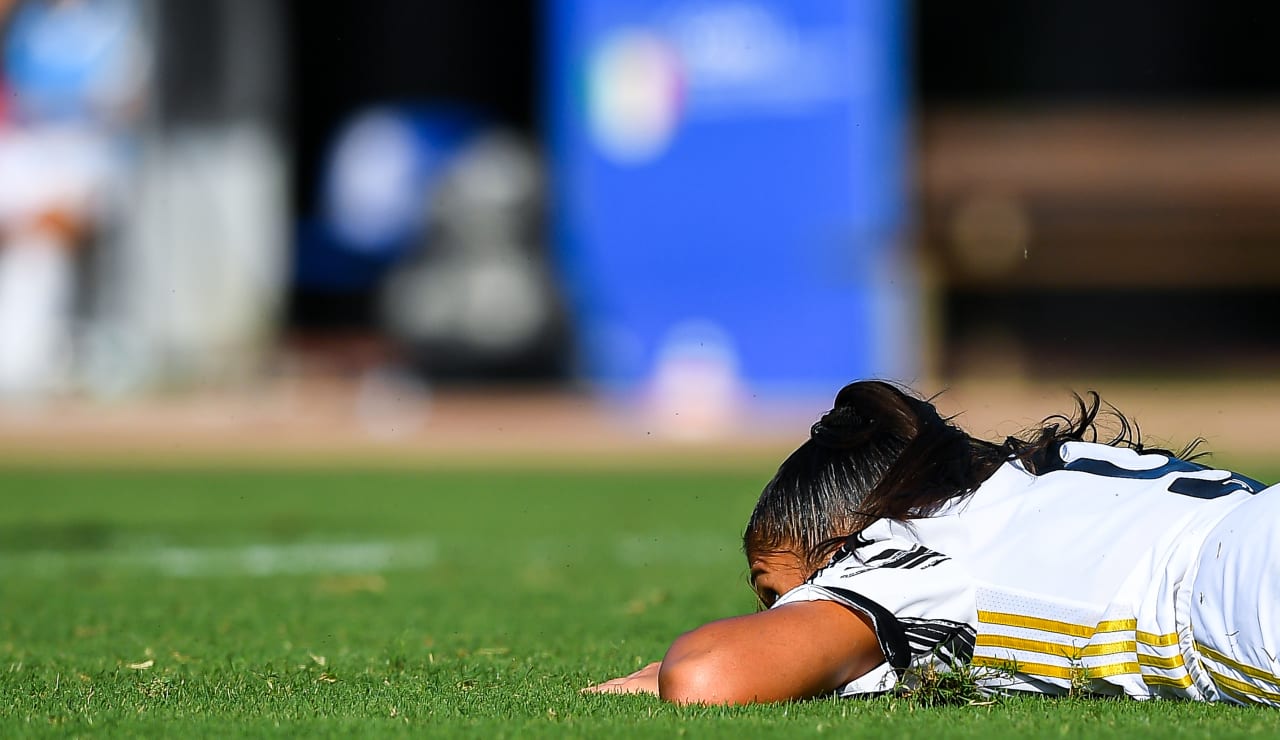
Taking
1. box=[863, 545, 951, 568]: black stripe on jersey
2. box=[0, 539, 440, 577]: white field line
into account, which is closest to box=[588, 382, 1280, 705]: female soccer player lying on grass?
box=[863, 545, 951, 568]: black stripe on jersey

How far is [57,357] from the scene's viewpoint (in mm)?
15656

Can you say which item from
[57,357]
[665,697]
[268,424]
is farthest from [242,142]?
[665,697]

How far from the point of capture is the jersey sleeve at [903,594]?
2.57 meters

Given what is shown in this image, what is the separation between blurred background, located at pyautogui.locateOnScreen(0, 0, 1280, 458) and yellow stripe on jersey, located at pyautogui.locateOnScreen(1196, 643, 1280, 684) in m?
9.01

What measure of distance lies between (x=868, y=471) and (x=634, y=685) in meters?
0.56

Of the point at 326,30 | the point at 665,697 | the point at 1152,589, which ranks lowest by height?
the point at 665,697

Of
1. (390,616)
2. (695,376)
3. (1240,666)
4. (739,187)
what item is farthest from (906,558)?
(739,187)

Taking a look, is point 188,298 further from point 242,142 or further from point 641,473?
point 641,473

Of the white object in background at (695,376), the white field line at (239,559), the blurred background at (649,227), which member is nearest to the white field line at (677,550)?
the white field line at (239,559)

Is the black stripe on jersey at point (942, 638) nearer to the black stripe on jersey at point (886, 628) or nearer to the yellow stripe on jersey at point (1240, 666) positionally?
the black stripe on jersey at point (886, 628)

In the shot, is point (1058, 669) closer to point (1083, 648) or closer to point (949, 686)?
point (1083, 648)

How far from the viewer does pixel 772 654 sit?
2.56m

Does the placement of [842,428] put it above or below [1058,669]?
above

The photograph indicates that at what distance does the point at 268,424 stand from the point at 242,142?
15.9 ft
